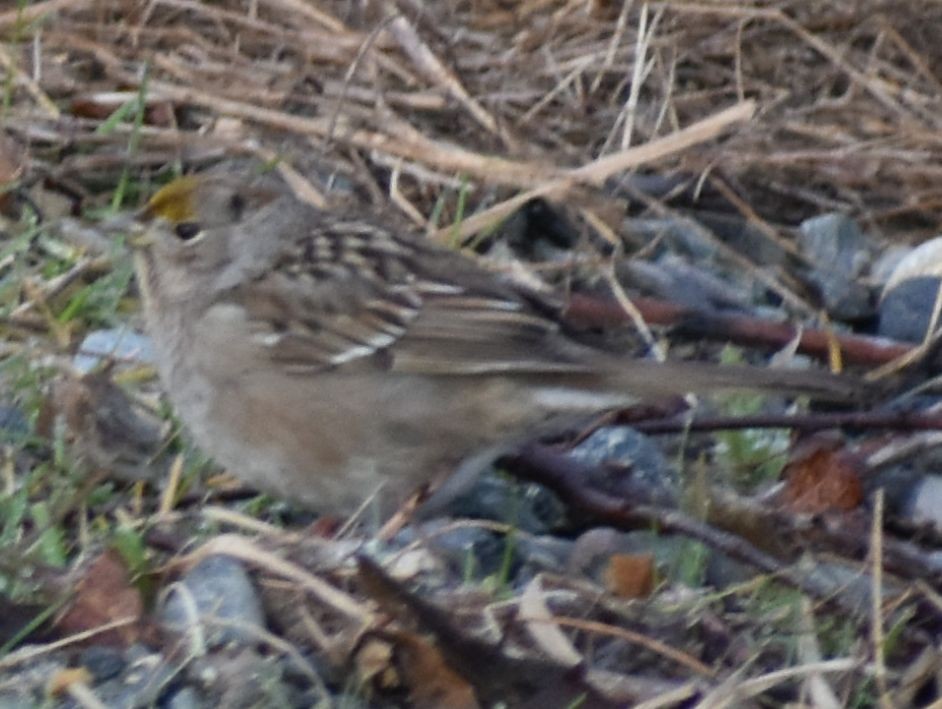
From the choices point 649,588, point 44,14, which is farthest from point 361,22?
point 649,588

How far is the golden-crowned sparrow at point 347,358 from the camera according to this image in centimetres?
317

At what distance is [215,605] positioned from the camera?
2574 mm

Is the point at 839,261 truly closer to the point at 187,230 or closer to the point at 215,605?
the point at 187,230

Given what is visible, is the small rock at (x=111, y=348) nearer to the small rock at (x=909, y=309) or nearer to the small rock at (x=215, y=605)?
the small rock at (x=215, y=605)

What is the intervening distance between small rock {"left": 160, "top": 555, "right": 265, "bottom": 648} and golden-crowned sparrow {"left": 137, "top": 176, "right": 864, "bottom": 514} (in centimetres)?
50

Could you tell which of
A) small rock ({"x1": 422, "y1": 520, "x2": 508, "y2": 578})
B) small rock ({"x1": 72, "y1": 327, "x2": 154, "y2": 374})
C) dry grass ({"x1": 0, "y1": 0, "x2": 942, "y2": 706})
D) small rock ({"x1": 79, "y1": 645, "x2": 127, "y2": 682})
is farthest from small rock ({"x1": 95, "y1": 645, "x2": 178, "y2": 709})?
dry grass ({"x1": 0, "y1": 0, "x2": 942, "y2": 706})

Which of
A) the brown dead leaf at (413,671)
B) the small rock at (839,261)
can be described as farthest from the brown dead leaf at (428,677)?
the small rock at (839,261)

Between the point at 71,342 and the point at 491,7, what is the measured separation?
1.96 metres

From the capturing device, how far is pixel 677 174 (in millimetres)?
4590

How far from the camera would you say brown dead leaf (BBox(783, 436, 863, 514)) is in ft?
10.8

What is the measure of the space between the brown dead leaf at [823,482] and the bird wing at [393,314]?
17.3 inches

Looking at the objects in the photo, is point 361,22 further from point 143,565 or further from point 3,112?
point 143,565

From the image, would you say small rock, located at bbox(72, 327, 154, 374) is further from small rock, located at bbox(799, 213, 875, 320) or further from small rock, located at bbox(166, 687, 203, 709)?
small rock, located at bbox(799, 213, 875, 320)

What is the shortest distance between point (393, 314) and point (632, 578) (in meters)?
0.65
